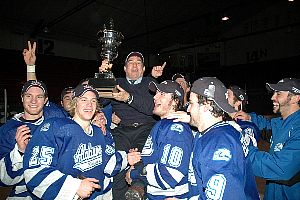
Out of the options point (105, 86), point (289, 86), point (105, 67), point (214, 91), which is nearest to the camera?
point (214, 91)

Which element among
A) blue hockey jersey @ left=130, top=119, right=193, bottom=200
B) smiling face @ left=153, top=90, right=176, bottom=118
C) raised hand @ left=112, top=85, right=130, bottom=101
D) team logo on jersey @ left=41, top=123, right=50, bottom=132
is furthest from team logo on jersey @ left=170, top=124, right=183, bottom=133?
team logo on jersey @ left=41, top=123, right=50, bottom=132

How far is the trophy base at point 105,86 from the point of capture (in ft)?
10.4

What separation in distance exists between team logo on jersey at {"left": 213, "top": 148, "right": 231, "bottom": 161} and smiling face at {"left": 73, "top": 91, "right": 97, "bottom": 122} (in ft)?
4.20

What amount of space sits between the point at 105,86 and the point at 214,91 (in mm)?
1604

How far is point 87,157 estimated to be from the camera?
2428 mm

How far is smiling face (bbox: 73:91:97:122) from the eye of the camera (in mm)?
2504

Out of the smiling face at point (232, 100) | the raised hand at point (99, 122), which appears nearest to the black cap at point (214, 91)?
the raised hand at point (99, 122)

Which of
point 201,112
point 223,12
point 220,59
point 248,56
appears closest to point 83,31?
point 223,12

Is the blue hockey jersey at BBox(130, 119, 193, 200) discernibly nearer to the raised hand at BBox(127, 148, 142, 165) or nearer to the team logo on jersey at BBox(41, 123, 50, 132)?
the raised hand at BBox(127, 148, 142, 165)

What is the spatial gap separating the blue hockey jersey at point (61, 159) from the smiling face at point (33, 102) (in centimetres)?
66

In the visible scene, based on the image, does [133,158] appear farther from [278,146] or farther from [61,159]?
[278,146]

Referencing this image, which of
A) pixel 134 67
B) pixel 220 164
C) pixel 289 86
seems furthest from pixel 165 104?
pixel 289 86

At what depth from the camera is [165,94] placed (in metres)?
2.92

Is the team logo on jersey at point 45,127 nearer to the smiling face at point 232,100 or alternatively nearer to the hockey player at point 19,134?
the hockey player at point 19,134
